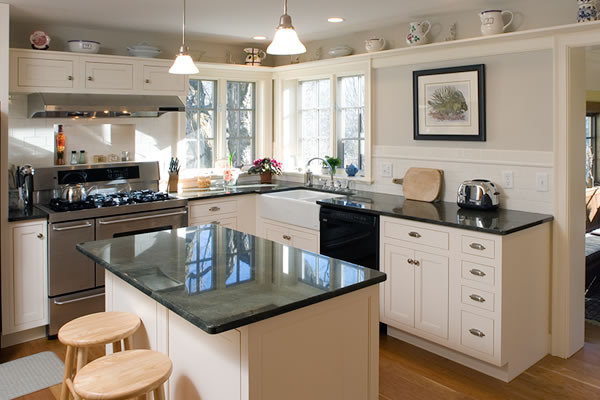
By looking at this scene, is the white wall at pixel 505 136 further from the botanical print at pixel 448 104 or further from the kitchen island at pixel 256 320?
the kitchen island at pixel 256 320

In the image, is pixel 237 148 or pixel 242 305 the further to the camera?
pixel 237 148

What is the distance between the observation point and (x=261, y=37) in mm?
5148

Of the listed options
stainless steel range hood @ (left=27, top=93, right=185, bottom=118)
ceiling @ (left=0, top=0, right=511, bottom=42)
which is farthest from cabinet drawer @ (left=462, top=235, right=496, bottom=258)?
stainless steel range hood @ (left=27, top=93, right=185, bottom=118)

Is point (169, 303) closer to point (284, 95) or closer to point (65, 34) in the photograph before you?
point (65, 34)

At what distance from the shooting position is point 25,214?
12.7 ft

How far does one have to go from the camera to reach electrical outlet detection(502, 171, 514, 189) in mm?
3766

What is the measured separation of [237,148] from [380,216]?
2.44 metres

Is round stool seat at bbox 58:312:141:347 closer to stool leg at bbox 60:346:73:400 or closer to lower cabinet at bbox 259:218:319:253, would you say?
stool leg at bbox 60:346:73:400

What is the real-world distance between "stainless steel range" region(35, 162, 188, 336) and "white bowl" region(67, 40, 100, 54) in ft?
3.20

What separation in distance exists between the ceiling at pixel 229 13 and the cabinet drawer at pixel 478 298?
6.61 feet

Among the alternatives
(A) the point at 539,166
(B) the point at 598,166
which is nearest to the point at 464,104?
(A) the point at 539,166

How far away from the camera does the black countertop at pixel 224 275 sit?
71.1 inches

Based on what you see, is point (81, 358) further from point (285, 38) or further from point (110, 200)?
point (110, 200)

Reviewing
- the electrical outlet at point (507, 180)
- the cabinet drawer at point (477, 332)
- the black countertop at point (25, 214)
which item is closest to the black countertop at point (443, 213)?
the electrical outlet at point (507, 180)
